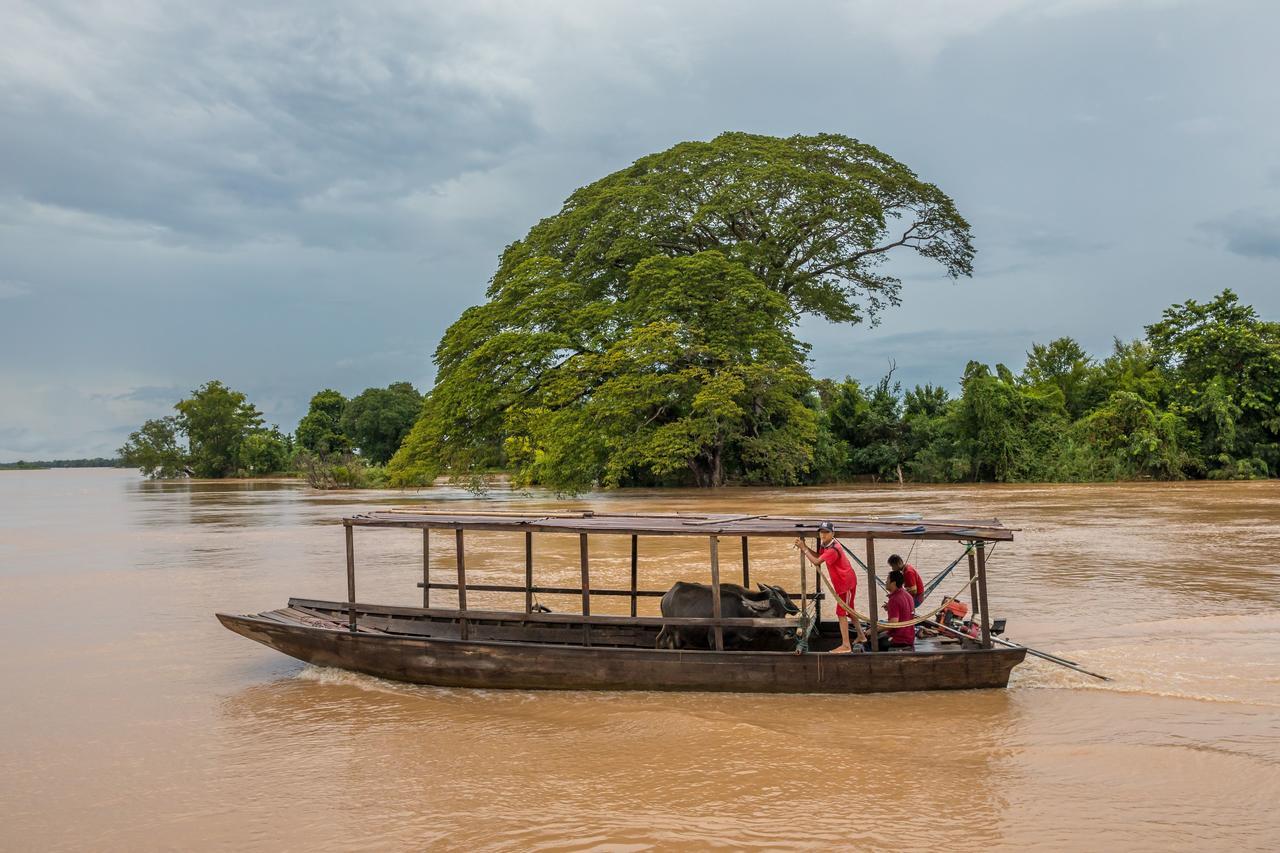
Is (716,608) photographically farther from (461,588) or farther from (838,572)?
(461,588)

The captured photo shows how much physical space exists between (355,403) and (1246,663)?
2669 inches

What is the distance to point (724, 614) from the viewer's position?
27.8 feet

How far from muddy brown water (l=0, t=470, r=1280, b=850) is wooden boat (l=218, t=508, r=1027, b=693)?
0.17 metres

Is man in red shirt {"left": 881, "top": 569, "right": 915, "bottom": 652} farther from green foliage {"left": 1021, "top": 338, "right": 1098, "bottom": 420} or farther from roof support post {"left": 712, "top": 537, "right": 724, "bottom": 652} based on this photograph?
green foliage {"left": 1021, "top": 338, "right": 1098, "bottom": 420}

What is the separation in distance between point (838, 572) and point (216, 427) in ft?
225

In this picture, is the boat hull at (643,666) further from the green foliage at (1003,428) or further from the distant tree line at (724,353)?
the green foliage at (1003,428)

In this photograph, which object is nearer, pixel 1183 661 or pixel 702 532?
pixel 702 532

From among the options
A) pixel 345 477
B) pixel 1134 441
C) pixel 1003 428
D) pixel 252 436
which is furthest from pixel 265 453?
pixel 1134 441

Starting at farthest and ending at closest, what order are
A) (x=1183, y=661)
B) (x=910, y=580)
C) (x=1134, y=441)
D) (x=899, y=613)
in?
1. (x=1134, y=441)
2. (x=910, y=580)
3. (x=1183, y=661)
4. (x=899, y=613)

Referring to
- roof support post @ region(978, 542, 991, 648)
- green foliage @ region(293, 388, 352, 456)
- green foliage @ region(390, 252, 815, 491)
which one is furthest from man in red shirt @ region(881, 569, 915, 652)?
green foliage @ region(293, 388, 352, 456)

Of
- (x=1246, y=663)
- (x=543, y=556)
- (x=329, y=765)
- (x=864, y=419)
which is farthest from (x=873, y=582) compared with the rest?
(x=864, y=419)

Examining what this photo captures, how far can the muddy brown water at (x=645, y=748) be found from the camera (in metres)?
5.52

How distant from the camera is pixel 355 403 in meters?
70.7

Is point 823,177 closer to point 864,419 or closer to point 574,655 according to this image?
point 864,419
